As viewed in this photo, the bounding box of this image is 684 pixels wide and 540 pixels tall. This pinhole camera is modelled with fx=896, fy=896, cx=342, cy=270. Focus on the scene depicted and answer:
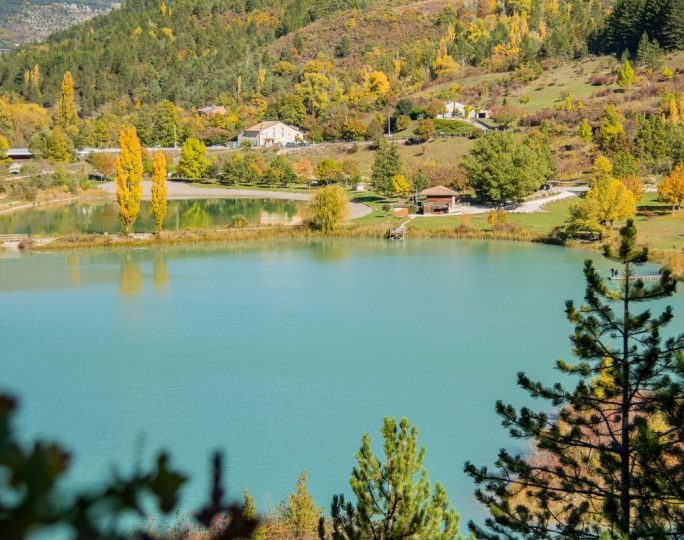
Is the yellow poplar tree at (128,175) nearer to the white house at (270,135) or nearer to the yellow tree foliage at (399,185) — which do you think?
the yellow tree foliage at (399,185)

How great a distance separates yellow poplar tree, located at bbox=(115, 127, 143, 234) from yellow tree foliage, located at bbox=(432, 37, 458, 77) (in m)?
59.3

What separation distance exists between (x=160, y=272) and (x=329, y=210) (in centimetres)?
1137

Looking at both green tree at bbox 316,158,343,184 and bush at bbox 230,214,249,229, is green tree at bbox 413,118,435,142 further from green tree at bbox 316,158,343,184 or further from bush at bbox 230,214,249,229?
bush at bbox 230,214,249,229

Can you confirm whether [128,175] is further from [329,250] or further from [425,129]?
[425,129]

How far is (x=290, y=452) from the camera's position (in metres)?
17.6

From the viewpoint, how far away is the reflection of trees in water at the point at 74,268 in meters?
35.1

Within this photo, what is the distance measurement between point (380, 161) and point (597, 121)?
67.2 ft

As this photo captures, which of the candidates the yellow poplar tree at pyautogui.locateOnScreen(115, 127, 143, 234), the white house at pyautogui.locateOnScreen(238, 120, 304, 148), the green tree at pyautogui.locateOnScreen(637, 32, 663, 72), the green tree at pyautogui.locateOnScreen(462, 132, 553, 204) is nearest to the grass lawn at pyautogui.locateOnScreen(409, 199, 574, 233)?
the green tree at pyautogui.locateOnScreen(462, 132, 553, 204)

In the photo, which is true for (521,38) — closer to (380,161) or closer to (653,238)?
(380,161)

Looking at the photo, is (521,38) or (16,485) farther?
(521,38)

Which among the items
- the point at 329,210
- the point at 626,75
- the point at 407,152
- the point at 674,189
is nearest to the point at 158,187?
the point at 329,210

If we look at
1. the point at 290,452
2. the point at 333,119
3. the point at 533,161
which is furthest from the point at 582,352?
the point at 333,119

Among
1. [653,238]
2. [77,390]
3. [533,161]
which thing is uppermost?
[533,161]

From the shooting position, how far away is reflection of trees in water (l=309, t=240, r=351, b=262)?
40.2m
